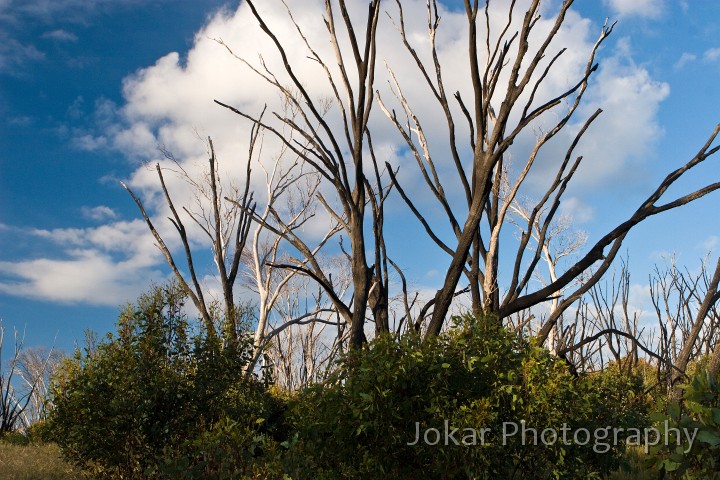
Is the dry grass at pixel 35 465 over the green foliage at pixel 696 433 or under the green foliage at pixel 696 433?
under

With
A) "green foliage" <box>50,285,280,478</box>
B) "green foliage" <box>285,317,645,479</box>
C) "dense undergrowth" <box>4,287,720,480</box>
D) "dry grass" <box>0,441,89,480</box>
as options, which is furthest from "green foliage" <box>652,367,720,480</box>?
"dry grass" <box>0,441,89,480</box>

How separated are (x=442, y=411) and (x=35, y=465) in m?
6.47

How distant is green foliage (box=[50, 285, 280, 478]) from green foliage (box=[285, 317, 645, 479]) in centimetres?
177

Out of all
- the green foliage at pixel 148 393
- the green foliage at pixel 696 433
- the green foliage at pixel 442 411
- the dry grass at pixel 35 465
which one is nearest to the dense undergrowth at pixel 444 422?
the green foliage at pixel 442 411

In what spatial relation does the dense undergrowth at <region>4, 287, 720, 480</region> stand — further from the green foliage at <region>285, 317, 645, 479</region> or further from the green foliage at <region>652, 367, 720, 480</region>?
the green foliage at <region>652, 367, 720, 480</region>

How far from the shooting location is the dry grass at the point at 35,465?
7.37 meters

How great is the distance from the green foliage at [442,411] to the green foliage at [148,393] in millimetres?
1768

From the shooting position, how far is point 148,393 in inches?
240

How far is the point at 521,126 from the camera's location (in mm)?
5176

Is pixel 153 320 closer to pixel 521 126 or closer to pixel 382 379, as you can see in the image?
pixel 382 379

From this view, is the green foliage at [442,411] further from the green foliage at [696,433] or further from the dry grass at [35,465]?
the dry grass at [35,465]

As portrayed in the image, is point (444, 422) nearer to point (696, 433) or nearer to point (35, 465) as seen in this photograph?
point (696, 433)

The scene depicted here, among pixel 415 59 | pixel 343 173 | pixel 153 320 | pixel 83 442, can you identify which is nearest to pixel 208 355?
pixel 153 320

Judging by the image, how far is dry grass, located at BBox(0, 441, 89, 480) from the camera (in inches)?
290
